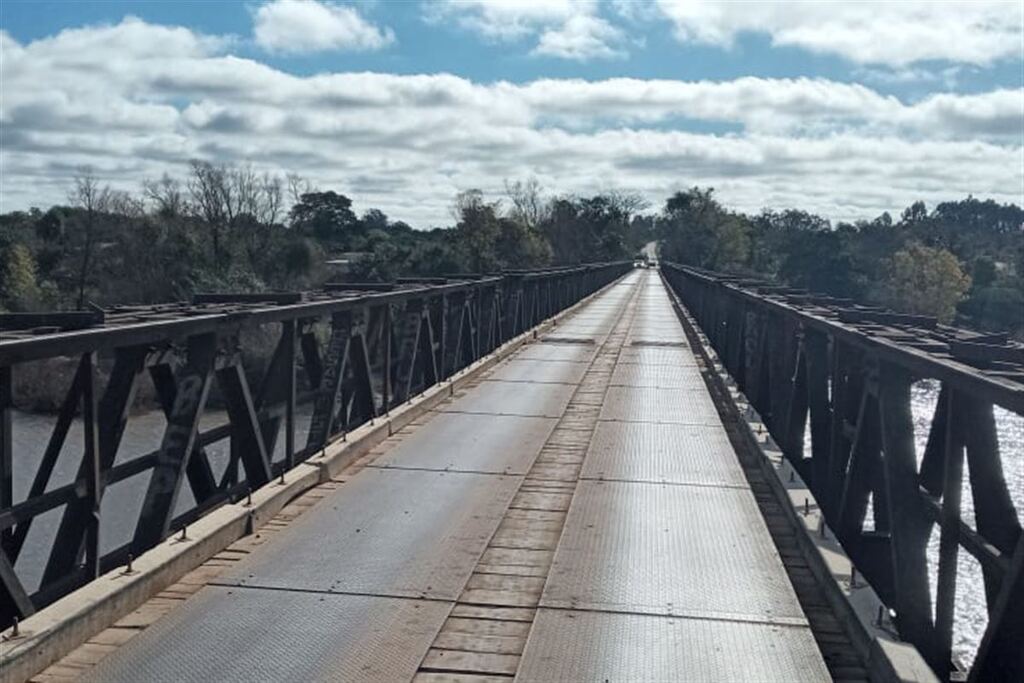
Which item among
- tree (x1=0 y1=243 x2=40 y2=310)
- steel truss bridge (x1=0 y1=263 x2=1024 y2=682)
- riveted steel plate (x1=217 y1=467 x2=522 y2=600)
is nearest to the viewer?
steel truss bridge (x1=0 y1=263 x2=1024 y2=682)

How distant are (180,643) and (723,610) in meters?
2.56

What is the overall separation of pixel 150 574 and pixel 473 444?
4.86 metres

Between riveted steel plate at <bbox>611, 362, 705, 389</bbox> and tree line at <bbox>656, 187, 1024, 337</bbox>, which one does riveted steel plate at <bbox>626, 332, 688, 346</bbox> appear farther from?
tree line at <bbox>656, 187, 1024, 337</bbox>

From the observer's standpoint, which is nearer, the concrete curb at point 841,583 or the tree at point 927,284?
the concrete curb at point 841,583

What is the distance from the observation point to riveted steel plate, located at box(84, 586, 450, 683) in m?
4.71

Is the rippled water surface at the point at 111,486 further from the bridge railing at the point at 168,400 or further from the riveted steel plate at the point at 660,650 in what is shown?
the riveted steel plate at the point at 660,650

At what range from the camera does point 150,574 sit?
5.61 metres

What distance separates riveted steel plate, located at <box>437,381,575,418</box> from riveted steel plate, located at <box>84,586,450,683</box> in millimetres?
6620

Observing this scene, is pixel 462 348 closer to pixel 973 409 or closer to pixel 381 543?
pixel 381 543

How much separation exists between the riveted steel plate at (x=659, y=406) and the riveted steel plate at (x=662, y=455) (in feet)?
1.50

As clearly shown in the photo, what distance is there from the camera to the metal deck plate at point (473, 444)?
9.25 m

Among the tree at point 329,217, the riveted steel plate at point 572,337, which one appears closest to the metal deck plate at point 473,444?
the riveted steel plate at point 572,337

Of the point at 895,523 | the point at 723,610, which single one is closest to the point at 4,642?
the point at 723,610

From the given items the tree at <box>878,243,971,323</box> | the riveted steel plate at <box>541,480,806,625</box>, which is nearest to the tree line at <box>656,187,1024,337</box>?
the tree at <box>878,243,971,323</box>
